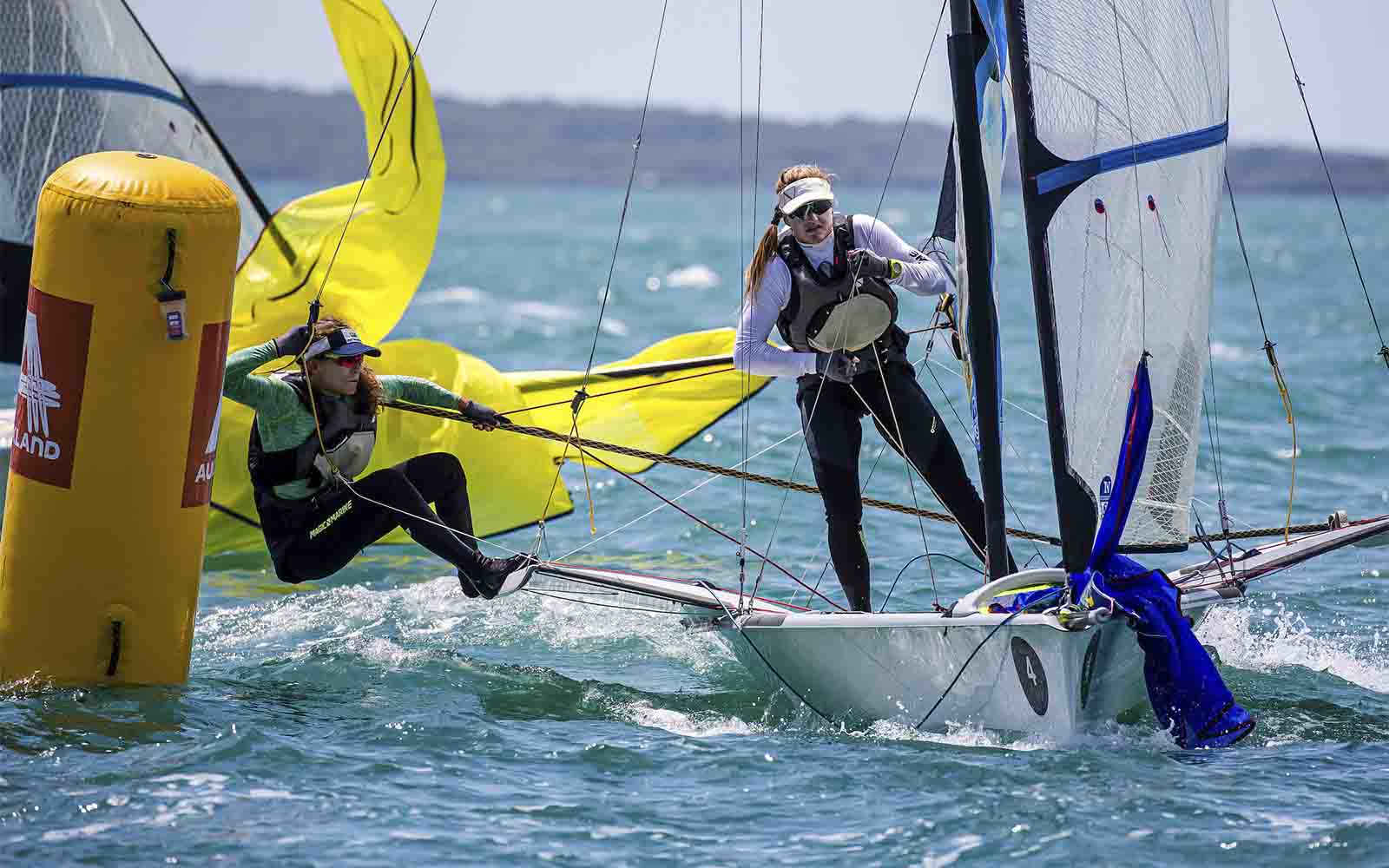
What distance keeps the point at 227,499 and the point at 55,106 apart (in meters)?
2.05

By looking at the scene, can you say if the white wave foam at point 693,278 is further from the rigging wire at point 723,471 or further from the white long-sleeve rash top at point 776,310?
the white long-sleeve rash top at point 776,310

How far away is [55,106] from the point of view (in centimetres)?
719

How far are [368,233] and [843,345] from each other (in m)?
2.79

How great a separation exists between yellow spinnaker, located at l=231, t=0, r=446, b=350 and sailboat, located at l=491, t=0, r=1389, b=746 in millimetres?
2915

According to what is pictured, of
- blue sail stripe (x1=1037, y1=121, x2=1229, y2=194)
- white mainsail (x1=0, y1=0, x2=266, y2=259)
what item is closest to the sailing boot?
blue sail stripe (x1=1037, y1=121, x2=1229, y2=194)

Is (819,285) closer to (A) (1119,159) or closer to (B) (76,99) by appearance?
(A) (1119,159)

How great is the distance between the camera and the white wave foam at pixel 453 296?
73.4ft

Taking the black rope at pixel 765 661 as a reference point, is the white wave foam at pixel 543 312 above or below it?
above

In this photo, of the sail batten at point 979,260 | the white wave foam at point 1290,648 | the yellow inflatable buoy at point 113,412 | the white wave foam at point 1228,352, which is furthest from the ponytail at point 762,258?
the white wave foam at point 1228,352

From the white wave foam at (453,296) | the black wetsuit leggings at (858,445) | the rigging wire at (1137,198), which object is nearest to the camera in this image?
the rigging wire at (1137,198)

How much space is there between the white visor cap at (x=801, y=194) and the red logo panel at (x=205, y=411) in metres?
1.58

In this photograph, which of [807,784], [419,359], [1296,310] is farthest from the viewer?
[1296,310]

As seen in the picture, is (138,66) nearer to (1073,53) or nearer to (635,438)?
(635,438)

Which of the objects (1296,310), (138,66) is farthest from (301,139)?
(138,66)
